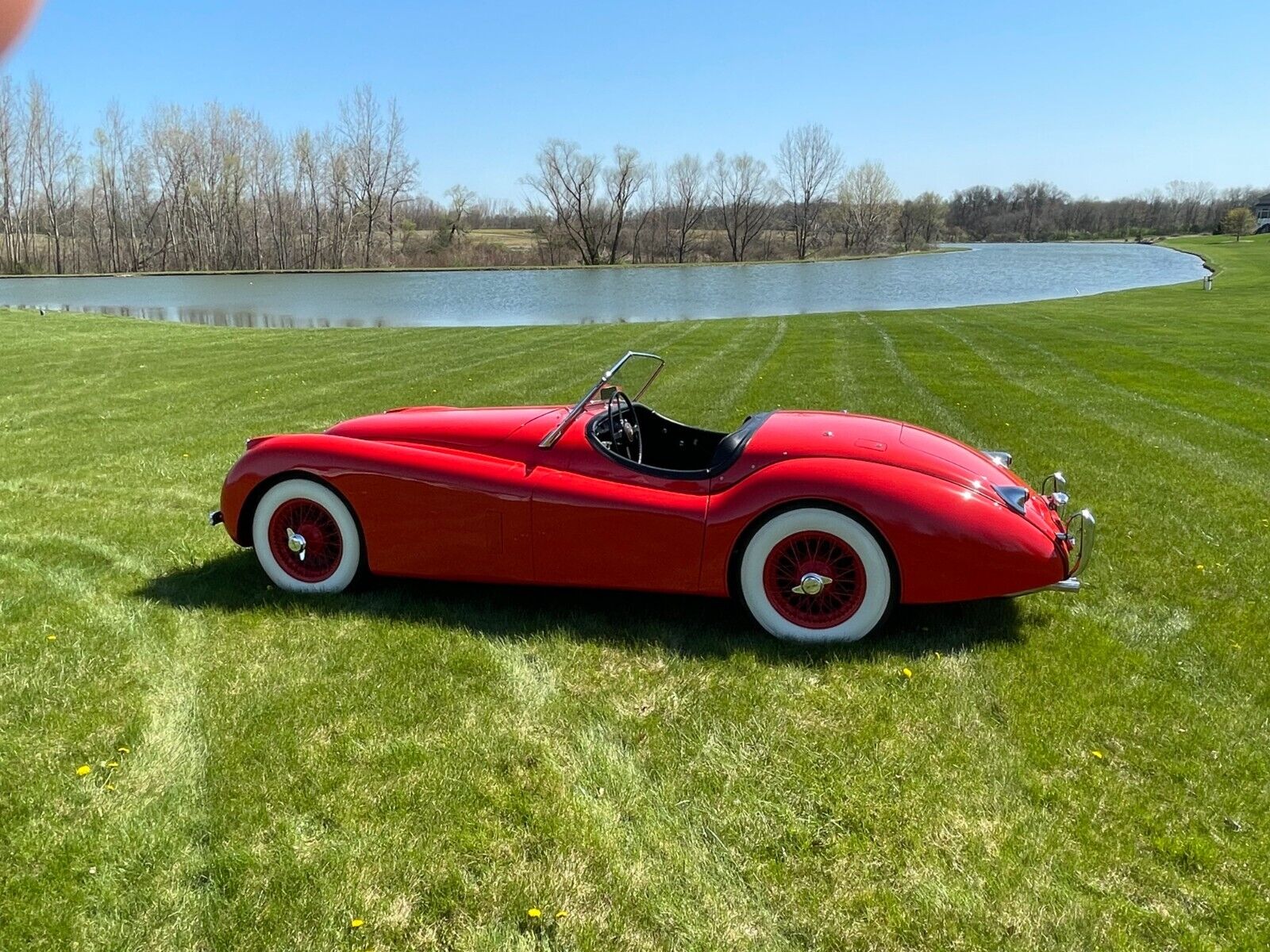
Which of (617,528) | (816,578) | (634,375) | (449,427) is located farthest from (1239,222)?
(617,528)

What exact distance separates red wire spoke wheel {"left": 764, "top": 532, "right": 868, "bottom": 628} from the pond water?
77.4 feet

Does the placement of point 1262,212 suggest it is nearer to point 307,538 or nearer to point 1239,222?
point 1239,222

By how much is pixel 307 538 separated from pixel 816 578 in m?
2.87

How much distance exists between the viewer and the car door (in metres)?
4.39

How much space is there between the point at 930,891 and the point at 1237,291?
115 feet

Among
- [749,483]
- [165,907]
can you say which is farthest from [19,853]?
[749,483]

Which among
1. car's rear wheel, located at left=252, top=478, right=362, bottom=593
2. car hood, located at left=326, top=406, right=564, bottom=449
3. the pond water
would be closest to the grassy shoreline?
the pond water

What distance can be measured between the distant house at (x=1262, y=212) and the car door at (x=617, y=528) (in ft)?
492

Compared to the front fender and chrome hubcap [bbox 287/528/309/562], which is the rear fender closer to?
chrome hubcap [bbox 287/528/309/562]

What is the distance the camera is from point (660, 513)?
4.40m

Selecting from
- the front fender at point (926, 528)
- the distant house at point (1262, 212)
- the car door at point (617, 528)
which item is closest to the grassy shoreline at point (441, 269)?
the car door at point (617, 528)

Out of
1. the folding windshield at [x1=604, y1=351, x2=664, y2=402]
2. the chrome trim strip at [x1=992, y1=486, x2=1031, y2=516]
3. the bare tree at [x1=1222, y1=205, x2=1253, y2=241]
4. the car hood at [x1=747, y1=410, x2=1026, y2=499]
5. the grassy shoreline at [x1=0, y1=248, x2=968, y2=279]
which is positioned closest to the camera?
the chrome trim strip at [x1=992, y1=486, x2=1031, y2=516]

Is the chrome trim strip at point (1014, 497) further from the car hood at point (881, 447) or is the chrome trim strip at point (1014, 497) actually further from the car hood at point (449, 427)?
the car hood at point (449, 427)

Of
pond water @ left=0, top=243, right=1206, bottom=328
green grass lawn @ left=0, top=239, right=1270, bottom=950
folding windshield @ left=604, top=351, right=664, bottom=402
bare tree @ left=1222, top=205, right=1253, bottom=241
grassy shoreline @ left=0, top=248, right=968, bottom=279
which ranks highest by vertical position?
bare tree @ left=1222, top=205, right=1253, bottom=241
